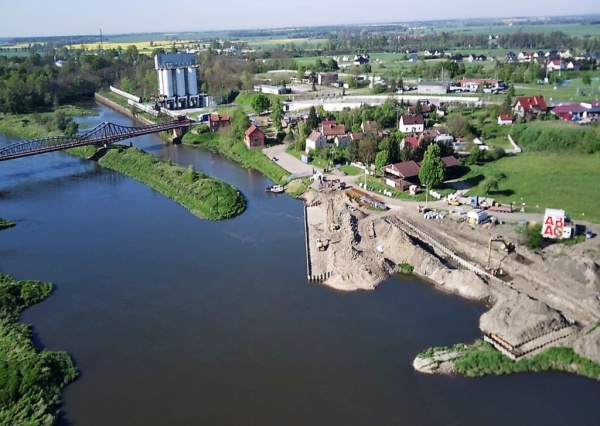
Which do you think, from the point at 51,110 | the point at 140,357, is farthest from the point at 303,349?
the point at 51,110

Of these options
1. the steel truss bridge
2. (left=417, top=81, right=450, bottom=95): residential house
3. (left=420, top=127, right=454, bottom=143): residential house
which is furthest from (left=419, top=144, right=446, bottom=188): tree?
(left=417, top=81, right=450, bottom=95): residential house

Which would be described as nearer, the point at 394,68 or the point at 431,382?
the point at 431,382

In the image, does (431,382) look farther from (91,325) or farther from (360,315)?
(91,325)

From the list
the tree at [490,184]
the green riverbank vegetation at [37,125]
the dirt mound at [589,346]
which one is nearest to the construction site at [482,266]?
the dirt mound at [589,346]

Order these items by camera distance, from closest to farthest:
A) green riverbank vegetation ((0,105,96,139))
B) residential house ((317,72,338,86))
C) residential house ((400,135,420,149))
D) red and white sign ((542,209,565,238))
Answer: red and white sign ((542,209,565,238))
residential house ((400,135,420,149))
green riverbank vegetation ((0,105,96,139))
residential house ((317,72,338,86))

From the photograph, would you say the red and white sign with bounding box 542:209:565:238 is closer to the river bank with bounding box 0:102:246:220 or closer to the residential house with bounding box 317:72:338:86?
the river bank with bounding box 0:102:246:220

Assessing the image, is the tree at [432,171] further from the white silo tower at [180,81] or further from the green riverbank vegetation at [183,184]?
the white silo tower at [180,81]

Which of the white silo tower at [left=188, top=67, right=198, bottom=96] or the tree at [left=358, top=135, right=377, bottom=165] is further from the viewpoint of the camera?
the white silo tower at [left=188, top=67, right=198, bottom=96]
